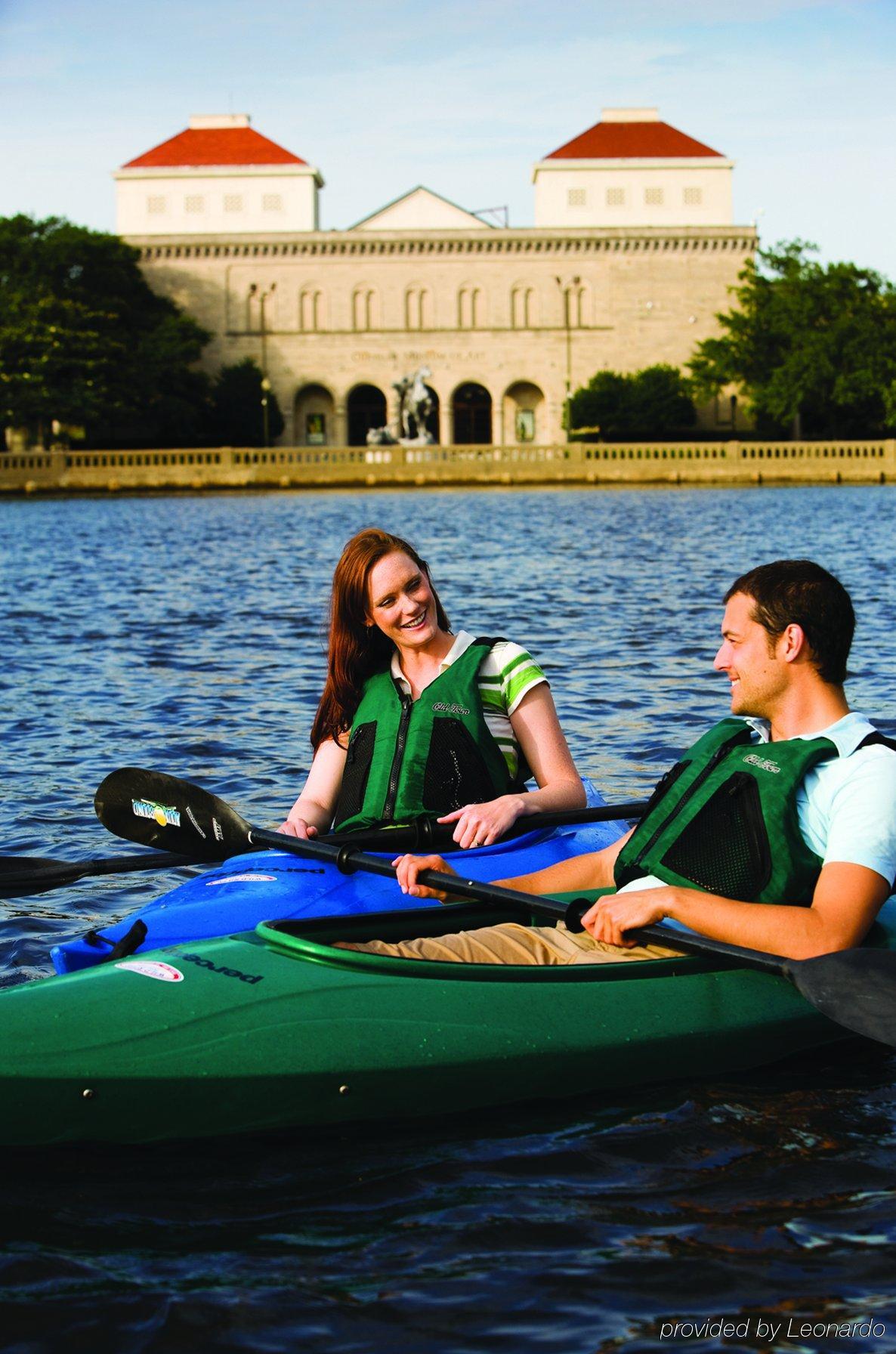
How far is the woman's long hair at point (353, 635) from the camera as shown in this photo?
16.6ft

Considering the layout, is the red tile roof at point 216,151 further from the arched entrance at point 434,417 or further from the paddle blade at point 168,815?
the paddle blade at point 168,815

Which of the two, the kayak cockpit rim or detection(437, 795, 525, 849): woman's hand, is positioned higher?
detection(437, 795, 525, 849): woman's hand

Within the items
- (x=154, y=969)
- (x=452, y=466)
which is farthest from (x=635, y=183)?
(x=154, y=969)

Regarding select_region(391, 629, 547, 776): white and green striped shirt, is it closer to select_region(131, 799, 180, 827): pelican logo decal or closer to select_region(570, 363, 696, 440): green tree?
select_region(131, 799, 180, 827): pelican logo decal

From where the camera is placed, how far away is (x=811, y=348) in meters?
55.7

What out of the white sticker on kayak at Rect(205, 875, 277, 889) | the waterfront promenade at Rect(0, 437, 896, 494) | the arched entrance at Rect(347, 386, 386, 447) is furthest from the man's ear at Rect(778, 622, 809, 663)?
the arched entrance at Rect(347, 386, 386, 447)

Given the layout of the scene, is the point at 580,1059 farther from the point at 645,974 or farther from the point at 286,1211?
the point at 286,1211

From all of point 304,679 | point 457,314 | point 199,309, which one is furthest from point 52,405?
point 304,679

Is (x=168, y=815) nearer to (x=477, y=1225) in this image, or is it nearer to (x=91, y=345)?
(x=477, y=1225)

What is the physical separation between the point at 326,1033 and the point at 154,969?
1.47ft

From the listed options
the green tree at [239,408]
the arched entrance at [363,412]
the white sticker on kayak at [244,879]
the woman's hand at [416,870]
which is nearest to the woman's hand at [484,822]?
the woman's hand at [416,870]

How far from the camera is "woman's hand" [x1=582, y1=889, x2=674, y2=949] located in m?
4.09
